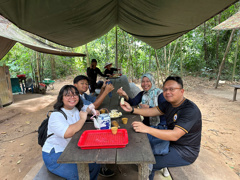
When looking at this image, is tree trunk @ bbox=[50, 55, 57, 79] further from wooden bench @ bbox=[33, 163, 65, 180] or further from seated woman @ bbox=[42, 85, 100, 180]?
wooden bench @ bbox=[33, 163, 65, 180]

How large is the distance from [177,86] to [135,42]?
30.9 feet

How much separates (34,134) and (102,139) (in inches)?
134

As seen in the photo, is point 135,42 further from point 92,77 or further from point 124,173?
point 124,173

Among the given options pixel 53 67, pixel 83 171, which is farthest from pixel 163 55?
pixel 83 171

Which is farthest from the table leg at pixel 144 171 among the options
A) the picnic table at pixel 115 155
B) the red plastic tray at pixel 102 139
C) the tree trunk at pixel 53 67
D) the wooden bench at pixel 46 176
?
the tree trunk at pixel 53 67

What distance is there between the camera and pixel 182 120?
5.23ft

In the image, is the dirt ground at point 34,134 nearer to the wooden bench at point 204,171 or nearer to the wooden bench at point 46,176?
the wooden bench at point 204,171

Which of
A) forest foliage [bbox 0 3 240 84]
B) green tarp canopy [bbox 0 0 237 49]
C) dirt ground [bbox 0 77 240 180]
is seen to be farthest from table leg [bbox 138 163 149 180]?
forest foliage [bbox 0 3 240 84]

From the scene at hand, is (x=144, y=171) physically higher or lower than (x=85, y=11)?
lower

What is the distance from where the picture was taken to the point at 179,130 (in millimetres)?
1550

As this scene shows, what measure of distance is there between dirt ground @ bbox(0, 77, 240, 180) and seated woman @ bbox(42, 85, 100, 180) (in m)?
1.47

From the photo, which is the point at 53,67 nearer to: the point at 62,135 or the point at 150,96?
the point at 150,96

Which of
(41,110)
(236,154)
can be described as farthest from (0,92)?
(236,154)

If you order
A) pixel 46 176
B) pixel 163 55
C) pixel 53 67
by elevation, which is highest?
pixel 163 55
